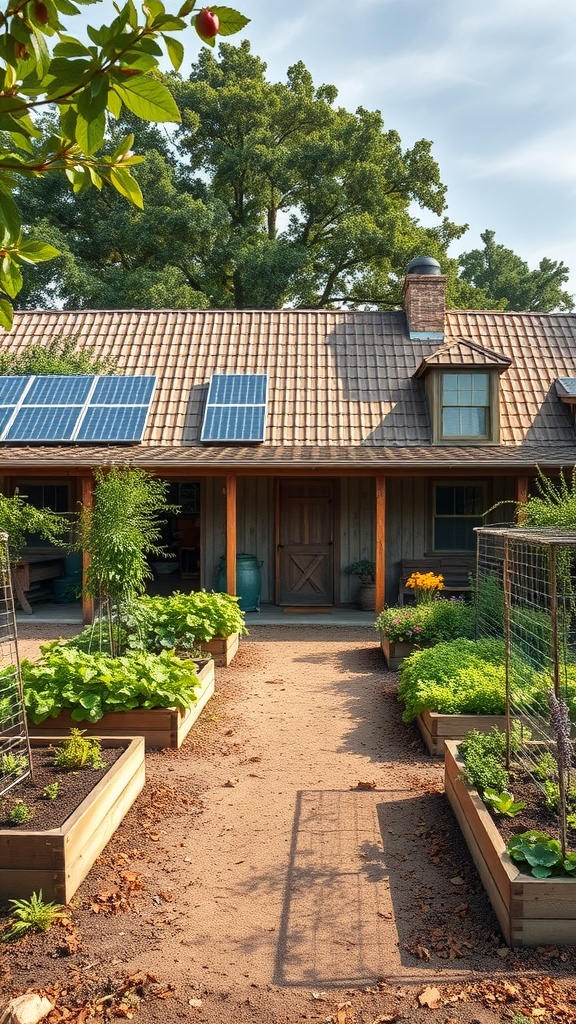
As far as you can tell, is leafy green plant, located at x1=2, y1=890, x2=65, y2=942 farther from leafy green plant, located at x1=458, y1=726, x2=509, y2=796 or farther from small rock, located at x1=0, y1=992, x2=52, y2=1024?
leafy green plant, located at x1=458, y1=726, x2=509, y2=796

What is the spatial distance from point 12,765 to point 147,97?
407 cm

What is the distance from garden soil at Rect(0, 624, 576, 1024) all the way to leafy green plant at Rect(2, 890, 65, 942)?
0.18 feet

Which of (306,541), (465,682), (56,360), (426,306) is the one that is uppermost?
(426,306)

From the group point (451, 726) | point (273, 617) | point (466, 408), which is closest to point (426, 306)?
point (466, 408)

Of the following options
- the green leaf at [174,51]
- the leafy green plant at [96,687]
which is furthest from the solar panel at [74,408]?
the green leaf at [174,51]

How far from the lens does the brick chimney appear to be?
16.5 meters

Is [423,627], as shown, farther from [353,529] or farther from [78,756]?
[353,529]

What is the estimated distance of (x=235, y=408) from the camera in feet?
46.9

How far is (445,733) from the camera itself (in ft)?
20.7

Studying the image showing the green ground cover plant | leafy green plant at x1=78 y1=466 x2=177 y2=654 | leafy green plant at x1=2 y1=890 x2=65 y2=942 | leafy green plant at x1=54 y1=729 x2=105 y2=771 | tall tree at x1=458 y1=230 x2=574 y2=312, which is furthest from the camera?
tall tree at x1=458 y1=230 x2=574 y2=312

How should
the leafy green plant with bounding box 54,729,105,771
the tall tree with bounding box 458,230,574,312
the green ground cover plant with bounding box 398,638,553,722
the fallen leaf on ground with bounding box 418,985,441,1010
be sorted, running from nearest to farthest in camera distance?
the fallen leaf on ground with bounding box 418,985,441,1010, the leafy green plant with bounding box 54,729,105,771, the green ground cover plant with bounding box 398,638,553,722, the tall tree with bounding box 458,230,574,312

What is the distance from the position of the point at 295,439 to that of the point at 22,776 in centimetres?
997

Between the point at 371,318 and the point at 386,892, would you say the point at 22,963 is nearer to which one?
the point at 386,892

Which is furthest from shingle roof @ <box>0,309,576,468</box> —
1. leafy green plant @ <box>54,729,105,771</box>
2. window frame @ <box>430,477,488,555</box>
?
leafy green plant @ <box>54,729,105,771</box>
